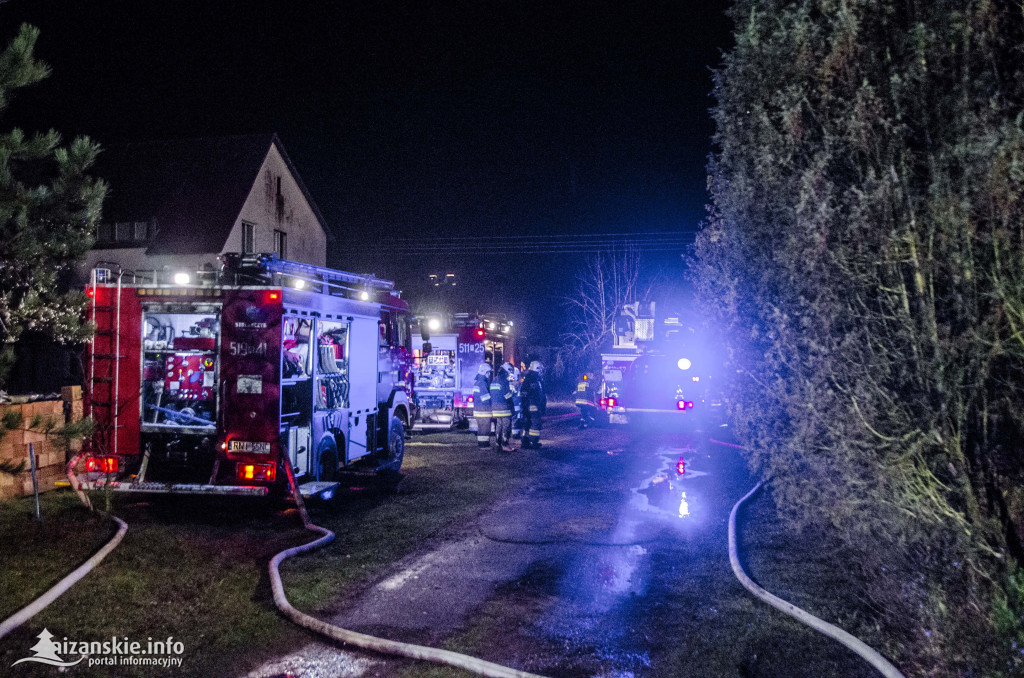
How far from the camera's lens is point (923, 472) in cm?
405

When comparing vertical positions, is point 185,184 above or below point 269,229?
above

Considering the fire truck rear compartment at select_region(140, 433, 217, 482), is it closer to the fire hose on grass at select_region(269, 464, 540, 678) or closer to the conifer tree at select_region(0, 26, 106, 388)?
the conifer tree at select_region(0, 26, 106, 388)

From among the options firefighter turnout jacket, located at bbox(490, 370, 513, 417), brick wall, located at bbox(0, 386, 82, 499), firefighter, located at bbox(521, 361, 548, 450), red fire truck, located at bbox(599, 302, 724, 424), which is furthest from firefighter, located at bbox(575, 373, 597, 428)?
brick wall, located at bbox(0, 386, 82, 499)

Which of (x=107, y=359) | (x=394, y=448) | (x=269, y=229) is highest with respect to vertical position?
(x=269, y=229)

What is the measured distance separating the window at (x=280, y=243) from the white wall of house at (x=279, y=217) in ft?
0.40

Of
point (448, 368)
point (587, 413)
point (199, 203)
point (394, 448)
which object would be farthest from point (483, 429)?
point (199, 203)

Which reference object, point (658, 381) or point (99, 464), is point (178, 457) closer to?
point (99, 464)

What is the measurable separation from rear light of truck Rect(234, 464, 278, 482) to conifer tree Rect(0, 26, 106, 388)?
2.59 metres

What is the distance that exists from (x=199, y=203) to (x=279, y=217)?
3571mm

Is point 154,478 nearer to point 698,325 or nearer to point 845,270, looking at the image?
point 698,325

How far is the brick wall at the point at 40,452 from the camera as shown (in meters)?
8.35

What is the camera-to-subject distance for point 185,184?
1077 inches

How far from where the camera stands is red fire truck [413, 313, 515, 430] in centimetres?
1639

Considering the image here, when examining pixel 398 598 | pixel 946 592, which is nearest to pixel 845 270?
pixel 946 592
